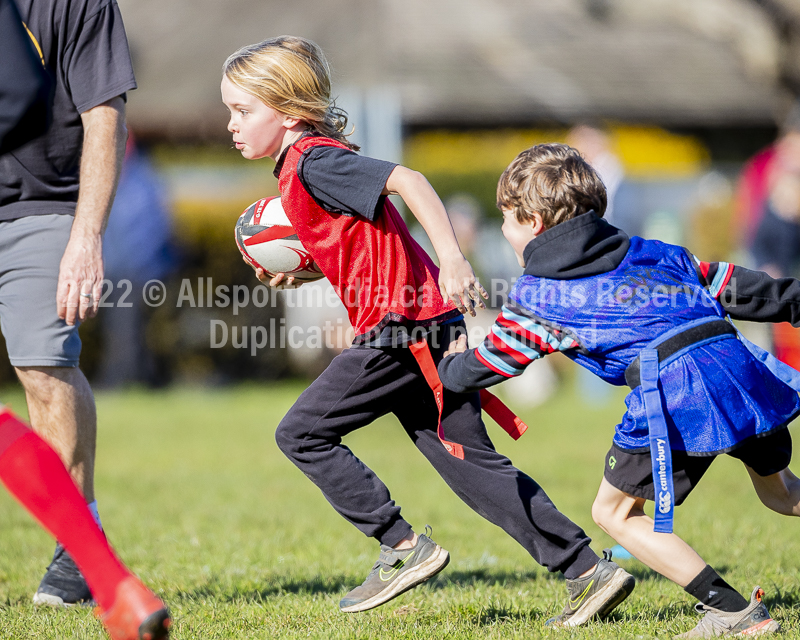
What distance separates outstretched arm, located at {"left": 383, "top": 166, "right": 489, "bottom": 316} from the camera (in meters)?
3.01

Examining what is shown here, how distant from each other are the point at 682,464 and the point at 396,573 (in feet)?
3.45

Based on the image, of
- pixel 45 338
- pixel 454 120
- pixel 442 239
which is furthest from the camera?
pixel 454 120

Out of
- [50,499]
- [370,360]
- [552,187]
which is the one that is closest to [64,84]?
[370,360]

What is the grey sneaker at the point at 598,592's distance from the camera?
10.6ft

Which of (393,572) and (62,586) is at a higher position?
(393,572)

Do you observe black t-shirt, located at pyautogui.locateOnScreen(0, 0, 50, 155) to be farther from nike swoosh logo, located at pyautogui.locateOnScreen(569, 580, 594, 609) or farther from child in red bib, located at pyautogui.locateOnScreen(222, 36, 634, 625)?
nike swoosh logo, located at pyautogui.locateOnScreen(569, 580, 594, 609)

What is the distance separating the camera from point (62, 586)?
370cm

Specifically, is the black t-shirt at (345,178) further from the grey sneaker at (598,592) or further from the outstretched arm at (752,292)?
the grey sneaker at (598,592)

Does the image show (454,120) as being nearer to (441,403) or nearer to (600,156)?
(600,156)

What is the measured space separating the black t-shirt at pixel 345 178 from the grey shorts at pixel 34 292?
40.3 inches

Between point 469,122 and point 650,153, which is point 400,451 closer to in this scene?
point 469,122

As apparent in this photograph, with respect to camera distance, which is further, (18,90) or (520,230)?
(520,230)

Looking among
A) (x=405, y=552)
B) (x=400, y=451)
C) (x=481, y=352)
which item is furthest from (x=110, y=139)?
(x=400, y=451)

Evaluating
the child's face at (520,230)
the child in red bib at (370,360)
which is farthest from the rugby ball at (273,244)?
the child's face at (520,230)
